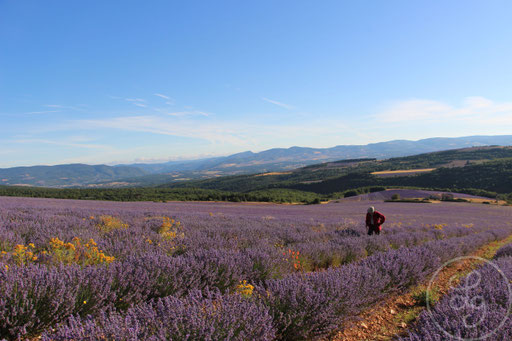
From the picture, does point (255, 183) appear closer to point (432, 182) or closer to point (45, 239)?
point (432, 182)

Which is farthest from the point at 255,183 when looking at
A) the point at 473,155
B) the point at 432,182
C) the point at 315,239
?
the point at 315,239

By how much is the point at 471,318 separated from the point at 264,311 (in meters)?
1.79

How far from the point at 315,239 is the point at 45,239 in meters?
5.65

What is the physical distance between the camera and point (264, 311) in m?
2.18

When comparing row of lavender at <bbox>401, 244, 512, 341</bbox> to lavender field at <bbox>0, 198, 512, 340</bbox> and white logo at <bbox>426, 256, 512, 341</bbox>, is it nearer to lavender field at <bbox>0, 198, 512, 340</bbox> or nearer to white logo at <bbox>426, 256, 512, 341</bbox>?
white logo at <bbox>426, 256, 512, 341</bbox>

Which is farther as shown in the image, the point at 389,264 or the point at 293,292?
the point at 389,264

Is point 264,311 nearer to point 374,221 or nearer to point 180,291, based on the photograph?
point 180,291

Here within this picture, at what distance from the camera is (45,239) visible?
4.16 metres

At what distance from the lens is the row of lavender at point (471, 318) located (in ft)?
6.24

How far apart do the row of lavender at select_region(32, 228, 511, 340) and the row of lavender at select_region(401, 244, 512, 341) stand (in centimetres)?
69

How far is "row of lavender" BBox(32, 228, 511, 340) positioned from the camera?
5.56ft

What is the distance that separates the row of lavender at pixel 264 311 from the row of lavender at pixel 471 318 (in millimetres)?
692

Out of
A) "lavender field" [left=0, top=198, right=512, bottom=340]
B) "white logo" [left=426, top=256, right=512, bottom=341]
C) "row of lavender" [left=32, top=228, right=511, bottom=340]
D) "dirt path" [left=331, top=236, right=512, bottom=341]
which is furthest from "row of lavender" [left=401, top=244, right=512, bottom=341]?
"row of lavender" [left=32, top=228, right=511, bottom=340]

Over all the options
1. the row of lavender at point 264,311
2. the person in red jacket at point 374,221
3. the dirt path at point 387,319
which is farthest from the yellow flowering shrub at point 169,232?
the person in red jacket at point 374,221
